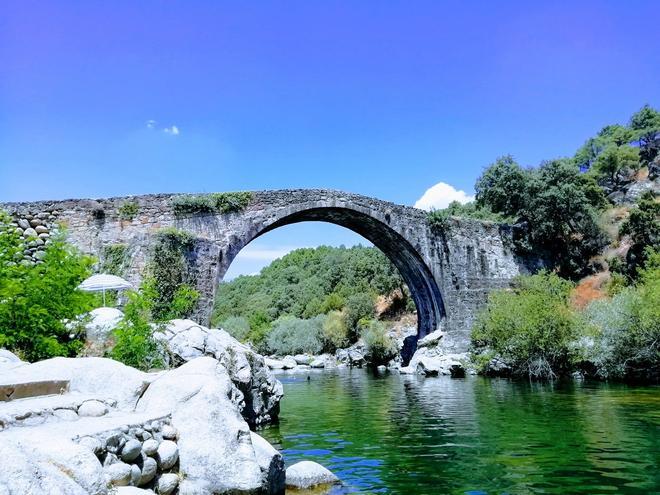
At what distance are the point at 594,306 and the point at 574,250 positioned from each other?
35.2 ft

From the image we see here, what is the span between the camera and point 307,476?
613cm

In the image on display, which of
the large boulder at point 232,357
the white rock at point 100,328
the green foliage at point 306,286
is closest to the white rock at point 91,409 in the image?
the white rock at point 100,328

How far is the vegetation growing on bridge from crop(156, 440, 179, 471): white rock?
3379 cm

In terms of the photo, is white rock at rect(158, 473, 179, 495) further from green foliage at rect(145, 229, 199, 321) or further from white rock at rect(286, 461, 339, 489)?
green foliage at rect(145, 229, 199, 321)

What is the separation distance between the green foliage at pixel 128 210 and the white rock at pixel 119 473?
14.5m

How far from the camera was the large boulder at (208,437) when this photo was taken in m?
5.06

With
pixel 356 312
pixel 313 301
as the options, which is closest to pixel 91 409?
pixel 356 312

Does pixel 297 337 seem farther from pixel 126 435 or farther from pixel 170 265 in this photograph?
pixel 126 435

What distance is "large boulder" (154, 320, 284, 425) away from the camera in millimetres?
9562

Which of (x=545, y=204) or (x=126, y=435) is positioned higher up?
(x=545, y=204)

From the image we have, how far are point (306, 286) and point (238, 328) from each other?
36.5ft

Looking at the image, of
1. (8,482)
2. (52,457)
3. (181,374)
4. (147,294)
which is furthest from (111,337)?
(8,482)

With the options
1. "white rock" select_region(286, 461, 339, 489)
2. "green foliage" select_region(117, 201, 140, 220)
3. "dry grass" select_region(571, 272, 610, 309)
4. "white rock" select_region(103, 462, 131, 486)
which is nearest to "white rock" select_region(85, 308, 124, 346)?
"white rock" select_region(286, 461, 339, 489)

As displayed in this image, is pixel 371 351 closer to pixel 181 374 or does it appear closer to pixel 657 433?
pixel 657 433
